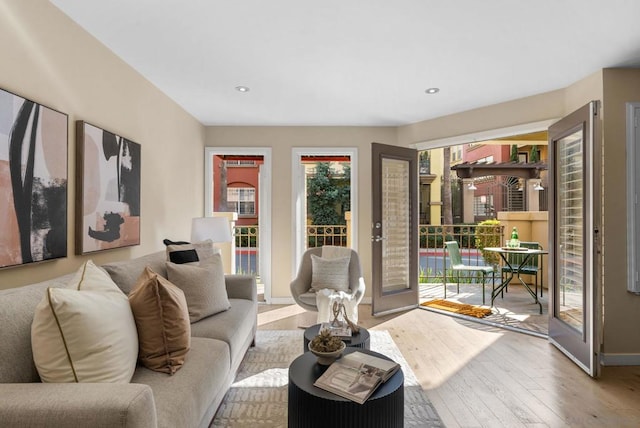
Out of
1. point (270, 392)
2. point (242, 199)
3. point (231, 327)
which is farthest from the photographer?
point (242, 199)

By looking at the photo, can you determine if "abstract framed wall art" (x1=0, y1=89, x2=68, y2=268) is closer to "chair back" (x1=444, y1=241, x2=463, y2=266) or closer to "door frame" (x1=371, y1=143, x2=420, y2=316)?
"door frame" (x1=371, y1=143, x2=420, y2=316)

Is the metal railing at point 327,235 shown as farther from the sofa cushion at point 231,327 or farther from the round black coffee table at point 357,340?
the round black coffee table at point 357,340

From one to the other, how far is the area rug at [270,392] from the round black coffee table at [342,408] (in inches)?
22.9

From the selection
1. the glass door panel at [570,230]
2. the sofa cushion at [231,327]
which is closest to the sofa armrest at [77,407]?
the sofa cushion at [231,327]

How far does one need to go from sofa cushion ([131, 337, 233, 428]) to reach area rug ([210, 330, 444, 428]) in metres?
Answer: 0.25

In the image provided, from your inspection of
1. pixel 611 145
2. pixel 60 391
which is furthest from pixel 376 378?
pixel 611 145

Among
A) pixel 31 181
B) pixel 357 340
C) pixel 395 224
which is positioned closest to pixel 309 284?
pixel 395 224

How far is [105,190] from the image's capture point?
2.60 meters

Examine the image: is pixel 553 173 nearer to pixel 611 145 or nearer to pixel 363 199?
pixel 611 145

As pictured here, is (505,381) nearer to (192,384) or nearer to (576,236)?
(576,236)

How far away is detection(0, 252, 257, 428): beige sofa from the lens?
1105 mm

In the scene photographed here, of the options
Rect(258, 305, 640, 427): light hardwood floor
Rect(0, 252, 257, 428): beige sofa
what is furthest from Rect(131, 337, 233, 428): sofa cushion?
Rect(258, 305, 640, 427): light hardwood floor

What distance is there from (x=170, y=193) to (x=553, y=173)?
3840 millimetres

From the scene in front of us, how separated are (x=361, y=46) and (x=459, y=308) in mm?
3565
